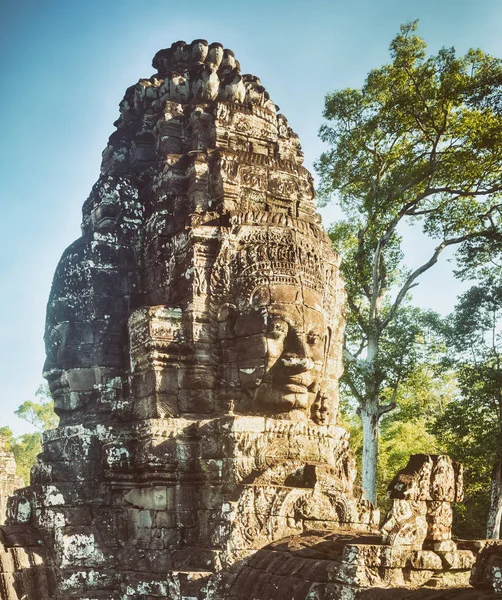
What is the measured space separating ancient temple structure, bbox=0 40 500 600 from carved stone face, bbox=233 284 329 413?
19 millimetres

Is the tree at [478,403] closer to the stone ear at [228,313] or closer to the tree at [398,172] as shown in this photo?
the tree at [398,172]

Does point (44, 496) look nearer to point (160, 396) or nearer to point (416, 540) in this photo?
point (160, 396)

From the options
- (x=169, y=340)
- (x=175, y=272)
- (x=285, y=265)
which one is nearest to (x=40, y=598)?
(x=169, y=340)

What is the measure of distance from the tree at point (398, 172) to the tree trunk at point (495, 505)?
8.68 feet

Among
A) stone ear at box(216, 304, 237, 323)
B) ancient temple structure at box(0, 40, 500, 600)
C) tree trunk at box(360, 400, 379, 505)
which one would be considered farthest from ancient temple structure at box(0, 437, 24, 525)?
stone ear at box(216, 304, 237, 323)

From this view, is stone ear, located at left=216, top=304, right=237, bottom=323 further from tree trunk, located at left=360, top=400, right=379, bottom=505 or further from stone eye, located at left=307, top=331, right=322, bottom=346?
tree trunk, located at left=360, top=400, right=379, bottom=505

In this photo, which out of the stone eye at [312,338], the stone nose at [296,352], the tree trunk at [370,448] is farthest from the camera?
the tree trunk at [370,448]

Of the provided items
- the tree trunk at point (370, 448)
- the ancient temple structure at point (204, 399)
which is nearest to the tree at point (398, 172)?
the tree trunk at point (370, 448)

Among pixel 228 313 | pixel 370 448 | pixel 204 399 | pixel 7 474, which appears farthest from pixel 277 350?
pixel 7 474

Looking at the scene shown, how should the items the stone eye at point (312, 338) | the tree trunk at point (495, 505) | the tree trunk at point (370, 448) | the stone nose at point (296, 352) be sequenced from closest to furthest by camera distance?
the stone nose at point (296, 352) < the stone eye at point (312, 338) < the tree trunk at point (495, 505) < the tree trunk at point (370, 448)

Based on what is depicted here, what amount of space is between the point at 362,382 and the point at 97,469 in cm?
1041

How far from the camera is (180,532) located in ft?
23.6

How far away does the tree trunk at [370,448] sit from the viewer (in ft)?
52.9

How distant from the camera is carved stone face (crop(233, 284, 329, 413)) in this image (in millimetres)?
7684
